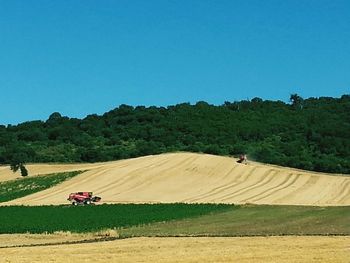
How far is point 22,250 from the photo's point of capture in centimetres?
3400

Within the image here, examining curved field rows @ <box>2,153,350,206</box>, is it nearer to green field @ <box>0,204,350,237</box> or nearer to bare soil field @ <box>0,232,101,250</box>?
green field @ <box>0,204,350,237</box>

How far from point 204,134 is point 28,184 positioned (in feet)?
131

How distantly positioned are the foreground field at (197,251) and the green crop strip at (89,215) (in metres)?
11.1

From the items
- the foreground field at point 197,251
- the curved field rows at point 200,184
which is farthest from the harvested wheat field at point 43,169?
the foreground field at point 197,251

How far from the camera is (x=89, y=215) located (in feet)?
186

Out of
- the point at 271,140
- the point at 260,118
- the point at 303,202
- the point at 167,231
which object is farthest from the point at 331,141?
the point at 167,231

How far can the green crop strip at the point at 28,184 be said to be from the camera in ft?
250

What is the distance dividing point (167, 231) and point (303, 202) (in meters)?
22.5

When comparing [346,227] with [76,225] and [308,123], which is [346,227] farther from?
[308,123]

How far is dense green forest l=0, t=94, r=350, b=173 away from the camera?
98.1 meters

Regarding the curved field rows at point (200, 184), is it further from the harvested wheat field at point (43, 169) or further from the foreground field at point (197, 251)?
the foreground field at point (197, 251)

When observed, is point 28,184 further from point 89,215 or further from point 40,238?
point 40,238

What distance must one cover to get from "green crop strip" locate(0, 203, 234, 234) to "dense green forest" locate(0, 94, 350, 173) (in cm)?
3399

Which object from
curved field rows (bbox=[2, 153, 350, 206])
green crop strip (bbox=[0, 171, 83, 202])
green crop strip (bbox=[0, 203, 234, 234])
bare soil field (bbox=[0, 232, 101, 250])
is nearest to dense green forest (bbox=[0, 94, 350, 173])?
curved field rows (bbox=[2, 153, 350, 206])
